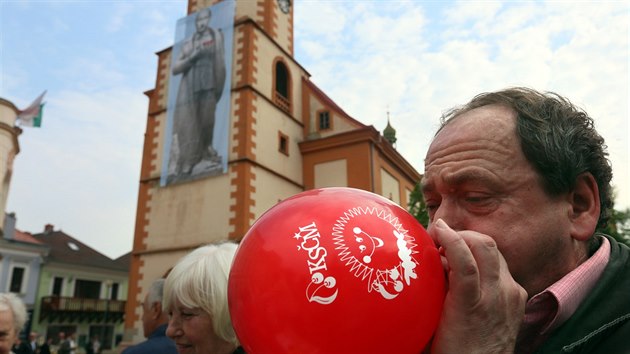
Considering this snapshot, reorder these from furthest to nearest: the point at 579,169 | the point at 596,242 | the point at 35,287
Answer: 1. the point at 35,287
2. the point at 596,242
3. the point at 579,169

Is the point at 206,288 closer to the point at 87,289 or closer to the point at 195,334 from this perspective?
the point at 195,334

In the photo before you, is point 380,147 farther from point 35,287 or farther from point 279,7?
point 35,287

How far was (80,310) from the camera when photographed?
32594mm

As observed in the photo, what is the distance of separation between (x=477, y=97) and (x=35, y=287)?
35.9 metres

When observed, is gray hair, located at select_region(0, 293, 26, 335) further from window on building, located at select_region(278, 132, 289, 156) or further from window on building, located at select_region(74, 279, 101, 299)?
window on building, located at select_region(74, 279, 101, 299)

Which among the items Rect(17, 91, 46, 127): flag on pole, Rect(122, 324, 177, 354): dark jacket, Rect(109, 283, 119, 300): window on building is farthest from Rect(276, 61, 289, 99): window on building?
Rect(109, 283, 119, 300): window on building

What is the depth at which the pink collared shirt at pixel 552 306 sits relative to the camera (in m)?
1.21

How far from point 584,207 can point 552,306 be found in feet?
1.19

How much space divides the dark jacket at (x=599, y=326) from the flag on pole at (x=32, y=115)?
18.0 m

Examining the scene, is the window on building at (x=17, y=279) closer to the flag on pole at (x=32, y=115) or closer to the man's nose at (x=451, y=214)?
the flag on pole at (x=32, y=115)

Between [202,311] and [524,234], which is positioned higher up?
[524,234]

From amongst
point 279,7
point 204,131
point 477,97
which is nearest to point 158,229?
point 204,131

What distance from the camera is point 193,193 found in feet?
48.5

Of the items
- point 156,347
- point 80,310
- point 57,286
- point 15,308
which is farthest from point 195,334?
point 57,286
